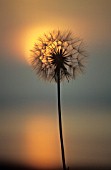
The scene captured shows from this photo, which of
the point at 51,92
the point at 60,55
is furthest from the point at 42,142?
the point at 60,55

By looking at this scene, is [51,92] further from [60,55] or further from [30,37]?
[30,37]

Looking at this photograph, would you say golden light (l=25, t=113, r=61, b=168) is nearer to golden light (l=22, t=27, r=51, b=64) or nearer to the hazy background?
the hazy background

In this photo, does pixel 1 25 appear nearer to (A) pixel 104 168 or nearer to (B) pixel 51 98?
(B) pixel 51 98

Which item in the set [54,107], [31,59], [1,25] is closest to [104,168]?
[54,107]

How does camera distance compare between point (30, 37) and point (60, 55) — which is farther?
point (30, 37)

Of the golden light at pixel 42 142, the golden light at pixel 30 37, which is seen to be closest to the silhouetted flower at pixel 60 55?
the golden light at pixel 30 37

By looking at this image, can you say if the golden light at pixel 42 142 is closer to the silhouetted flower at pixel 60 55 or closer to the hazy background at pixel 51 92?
the hazy background at pixel 51 92
